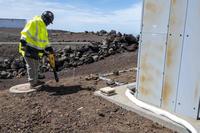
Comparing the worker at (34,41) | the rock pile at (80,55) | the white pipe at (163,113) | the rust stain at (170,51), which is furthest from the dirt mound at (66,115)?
the rock pile at (80,55)

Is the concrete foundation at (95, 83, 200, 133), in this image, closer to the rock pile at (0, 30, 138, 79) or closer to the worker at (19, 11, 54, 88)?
the worker at (19, 11, 54, 88)

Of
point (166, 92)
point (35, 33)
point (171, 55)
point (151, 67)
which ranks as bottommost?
point (166, 92)

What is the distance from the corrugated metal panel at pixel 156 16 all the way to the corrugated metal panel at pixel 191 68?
457 millimetres

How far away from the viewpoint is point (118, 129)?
4922mm

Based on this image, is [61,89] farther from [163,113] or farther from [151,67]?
[163,113]

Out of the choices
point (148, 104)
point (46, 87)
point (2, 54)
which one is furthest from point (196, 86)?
point (2, 54)

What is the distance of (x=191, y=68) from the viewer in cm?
490

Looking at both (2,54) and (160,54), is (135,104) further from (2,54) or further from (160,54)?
(2,54)

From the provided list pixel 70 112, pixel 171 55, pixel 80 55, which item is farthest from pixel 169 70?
pixel 80 55

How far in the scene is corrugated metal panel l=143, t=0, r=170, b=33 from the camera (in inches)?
204

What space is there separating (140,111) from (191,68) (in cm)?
121

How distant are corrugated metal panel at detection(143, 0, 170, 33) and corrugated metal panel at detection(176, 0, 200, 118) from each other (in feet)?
1.50

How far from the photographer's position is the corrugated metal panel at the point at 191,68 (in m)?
4.76

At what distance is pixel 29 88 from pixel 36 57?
0.76m
